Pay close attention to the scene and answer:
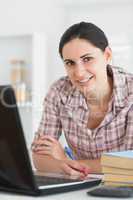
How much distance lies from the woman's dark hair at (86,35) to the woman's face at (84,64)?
0.06ft

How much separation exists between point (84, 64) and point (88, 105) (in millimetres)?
203

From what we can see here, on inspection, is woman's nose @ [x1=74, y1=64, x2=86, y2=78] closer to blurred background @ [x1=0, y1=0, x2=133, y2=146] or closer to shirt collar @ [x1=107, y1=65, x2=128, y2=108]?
shirt collar @ [x1=107, y1=65, x2=128, y2=108]

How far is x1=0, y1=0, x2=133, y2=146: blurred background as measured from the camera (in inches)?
137

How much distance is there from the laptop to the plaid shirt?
748mm

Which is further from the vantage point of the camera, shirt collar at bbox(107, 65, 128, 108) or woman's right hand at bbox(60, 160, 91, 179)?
shirt collar at bbox(107, 65, 128, 108)

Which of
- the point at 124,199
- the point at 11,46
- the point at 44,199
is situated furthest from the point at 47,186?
the point at 11,46

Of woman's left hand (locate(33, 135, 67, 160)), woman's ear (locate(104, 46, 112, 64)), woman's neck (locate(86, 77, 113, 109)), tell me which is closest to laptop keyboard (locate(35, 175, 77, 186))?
woman's left hand (locate(33, 135, 67, 160))

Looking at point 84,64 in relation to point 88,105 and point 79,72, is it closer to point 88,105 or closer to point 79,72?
point 79,72

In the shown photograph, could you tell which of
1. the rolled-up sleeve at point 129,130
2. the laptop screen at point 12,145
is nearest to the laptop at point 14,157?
the laptop screen at point 12,145

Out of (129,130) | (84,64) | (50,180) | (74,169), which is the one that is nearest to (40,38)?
(84,64)

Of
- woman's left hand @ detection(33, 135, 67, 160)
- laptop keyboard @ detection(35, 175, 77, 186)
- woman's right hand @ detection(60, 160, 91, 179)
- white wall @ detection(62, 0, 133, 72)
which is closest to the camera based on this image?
laptop keyboard @ detection(35, 175, 77, 186)

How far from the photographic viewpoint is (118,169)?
1.09 m

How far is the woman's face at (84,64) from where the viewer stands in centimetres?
171

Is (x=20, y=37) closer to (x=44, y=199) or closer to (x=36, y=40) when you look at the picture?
(x=36, y=40)
